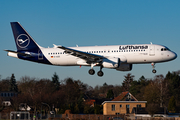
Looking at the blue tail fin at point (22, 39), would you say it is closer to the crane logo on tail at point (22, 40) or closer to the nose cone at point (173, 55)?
the crane logo on tail at point (22, 40)

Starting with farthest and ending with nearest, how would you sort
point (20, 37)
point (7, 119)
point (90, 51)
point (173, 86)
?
point (173, 86) < point (20, 37) < point (90, 51) < point (7, 119)

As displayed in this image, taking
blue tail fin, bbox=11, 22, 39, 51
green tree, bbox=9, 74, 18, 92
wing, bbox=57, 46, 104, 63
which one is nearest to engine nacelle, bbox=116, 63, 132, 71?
wing, bbox=57, 46, 104, 63

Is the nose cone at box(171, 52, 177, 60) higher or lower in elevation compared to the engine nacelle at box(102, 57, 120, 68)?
higher

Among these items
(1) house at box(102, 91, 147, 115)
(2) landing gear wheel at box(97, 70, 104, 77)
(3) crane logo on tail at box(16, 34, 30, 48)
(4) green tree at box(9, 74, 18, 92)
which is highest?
(3) crane logo on tail at box(16, 34, 30, 48)

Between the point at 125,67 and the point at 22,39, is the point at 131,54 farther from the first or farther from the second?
the point at 22,39

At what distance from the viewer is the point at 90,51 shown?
54562mm

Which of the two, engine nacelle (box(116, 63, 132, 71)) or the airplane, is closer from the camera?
the airplane

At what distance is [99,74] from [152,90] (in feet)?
204

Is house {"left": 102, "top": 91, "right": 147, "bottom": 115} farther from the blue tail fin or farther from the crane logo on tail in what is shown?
the crane logo on tail

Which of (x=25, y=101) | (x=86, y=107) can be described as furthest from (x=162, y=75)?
(x=25, y=101)

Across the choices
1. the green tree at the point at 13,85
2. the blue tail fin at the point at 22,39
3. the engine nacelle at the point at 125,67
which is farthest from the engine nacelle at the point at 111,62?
the green tree at the point at 13,85

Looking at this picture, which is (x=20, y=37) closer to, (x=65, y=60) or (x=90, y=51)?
(x=65, y=60)

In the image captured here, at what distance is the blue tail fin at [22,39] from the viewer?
60.1m

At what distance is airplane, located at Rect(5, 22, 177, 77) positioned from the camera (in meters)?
51.3
